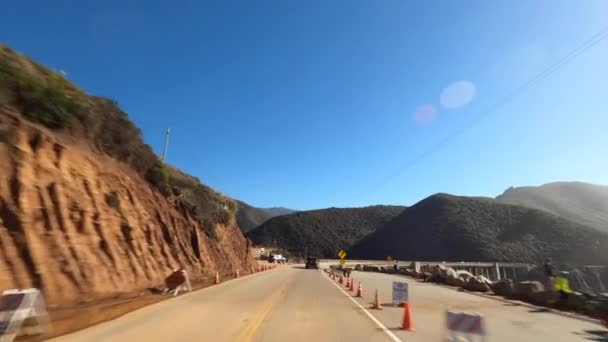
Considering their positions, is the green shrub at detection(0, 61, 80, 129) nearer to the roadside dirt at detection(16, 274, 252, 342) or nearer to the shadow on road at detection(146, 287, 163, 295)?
the shadow on road at detection(146, 287, 163, 295)

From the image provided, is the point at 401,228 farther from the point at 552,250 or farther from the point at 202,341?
the point at 202,341

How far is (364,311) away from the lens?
1353cm

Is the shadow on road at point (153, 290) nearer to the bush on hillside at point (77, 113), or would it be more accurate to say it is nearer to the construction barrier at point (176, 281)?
the construction barrier at point (176, 281)

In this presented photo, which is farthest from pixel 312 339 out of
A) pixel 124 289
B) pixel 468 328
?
pixel 124 289

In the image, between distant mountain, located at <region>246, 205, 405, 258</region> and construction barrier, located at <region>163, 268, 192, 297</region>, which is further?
distant mountain, located at <region>246, 205, 405, 258</region>

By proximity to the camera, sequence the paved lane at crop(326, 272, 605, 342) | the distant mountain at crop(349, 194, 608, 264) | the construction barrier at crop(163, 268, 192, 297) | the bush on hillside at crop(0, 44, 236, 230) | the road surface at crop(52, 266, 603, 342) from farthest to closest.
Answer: the distant mountain at crop(349, 194, 608, 264), the construction barrier at crop(163, 268, 192, 297), the bush on hillside at crop(0, 44, 236, 230), the paved lane at crop(326, 272, 605, 342), the road surface at crop(52, 266, 603, 342)

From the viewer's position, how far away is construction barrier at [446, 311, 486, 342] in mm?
5398

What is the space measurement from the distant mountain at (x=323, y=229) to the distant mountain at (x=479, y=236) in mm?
12707

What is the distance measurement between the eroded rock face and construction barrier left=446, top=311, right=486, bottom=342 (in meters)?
13.3

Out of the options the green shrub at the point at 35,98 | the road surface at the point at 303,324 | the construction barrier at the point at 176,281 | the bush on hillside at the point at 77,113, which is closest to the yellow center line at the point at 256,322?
the road surface at the point at 303,324

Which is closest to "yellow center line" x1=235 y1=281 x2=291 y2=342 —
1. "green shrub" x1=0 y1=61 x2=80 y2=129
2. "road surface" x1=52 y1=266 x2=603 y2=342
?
"road surface" x1=52 y1=266 x2=603 y2=342

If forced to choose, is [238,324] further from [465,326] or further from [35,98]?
[35,98]

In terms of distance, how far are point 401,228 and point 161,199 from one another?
127747mm

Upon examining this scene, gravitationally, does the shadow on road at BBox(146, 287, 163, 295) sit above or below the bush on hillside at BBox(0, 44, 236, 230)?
below
